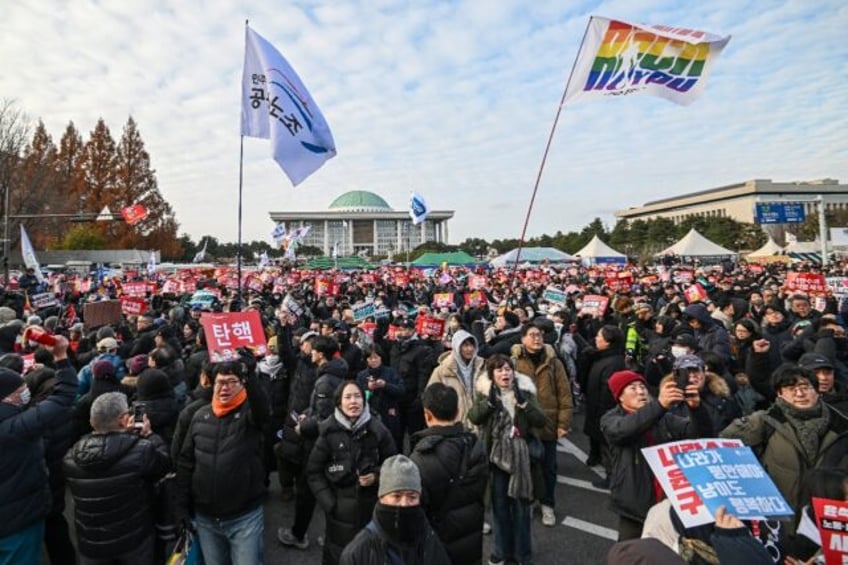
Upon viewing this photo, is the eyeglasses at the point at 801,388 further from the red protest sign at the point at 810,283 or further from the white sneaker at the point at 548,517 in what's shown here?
the red protest sign at the point at 810,283

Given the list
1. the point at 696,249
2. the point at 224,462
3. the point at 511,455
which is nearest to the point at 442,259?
the point at 696,249

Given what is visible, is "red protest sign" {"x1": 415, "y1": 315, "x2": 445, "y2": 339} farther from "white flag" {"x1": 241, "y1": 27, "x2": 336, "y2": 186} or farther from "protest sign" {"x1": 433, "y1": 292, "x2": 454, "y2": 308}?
"protest sign" {"x1": 433, "y1": 292, "x2": 454, "y2": 308}

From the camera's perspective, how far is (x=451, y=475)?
2494mm

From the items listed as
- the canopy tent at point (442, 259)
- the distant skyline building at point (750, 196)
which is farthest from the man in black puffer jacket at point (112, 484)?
the distant skyline building at point (750, 196)

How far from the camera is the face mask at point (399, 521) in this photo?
1.92 meters

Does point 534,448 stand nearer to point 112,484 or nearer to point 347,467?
point 347,467

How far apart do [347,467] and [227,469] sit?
73cm

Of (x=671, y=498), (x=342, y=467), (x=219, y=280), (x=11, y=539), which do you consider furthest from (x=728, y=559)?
(x=219, y=280)

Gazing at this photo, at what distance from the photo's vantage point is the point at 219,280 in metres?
18.8

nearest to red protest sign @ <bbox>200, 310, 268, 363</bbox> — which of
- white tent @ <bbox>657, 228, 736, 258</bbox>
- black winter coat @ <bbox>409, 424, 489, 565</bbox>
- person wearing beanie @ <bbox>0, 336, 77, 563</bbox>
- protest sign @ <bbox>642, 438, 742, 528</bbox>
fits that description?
person wearing beanie @ <bbox>0, 336, 77, 563</bbox>

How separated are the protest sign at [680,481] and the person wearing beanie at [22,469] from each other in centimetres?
319

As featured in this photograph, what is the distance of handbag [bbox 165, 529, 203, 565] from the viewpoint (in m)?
2.77

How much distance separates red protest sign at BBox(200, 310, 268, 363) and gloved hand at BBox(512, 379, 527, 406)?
2295 millimetres

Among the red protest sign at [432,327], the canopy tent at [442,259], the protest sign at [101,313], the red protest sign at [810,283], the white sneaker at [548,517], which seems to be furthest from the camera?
the canopy tent at [442,259]
